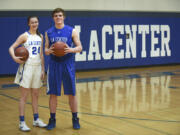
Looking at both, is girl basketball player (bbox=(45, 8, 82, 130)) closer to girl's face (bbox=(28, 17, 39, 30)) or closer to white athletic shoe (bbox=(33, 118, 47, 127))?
girl's face (bbox=(28, 17, 39, 30))

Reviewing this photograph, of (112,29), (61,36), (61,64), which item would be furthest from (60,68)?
(112,29)

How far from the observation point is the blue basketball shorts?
4.53 m

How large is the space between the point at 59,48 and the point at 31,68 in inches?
→ 22.6

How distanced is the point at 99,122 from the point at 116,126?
0.33m

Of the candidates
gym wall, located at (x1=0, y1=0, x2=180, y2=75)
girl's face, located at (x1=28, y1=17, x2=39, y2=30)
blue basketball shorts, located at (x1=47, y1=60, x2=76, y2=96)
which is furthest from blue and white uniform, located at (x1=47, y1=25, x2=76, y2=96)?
gym wall, located at (x1=0, y1=0, x2=180, y2=75)

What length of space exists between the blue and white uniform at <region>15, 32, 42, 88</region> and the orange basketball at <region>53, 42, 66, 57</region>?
1.41 ft

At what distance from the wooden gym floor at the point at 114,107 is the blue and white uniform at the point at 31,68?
654 millimetres

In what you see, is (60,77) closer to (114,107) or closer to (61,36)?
(61,36)

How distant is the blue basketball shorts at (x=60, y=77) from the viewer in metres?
4.53

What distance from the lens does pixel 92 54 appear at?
11.3 meters

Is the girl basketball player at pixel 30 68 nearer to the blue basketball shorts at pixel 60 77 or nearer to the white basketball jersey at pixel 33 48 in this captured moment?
the white basketball jersey at pixel 33 48

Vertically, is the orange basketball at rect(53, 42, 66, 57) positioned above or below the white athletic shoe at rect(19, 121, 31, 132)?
above

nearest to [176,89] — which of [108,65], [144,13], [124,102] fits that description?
[124,102]

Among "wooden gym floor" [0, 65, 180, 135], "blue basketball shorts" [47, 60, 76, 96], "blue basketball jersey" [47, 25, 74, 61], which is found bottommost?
"wooden gym floor" [0, 65, 180, 135]
